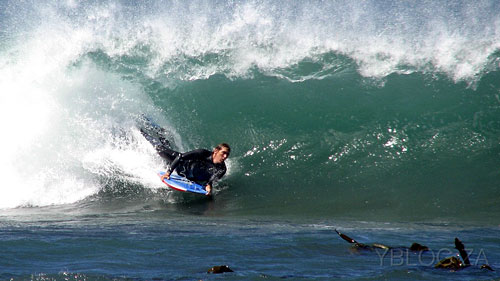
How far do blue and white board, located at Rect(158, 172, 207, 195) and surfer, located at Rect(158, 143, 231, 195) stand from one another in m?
0.07

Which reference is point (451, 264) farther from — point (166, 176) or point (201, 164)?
point (166, 176)

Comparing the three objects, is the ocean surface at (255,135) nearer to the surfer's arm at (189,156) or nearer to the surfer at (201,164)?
the surfer at (201,164)

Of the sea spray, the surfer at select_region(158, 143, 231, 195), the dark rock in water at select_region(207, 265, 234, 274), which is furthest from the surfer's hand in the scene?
the dark rock in water at select_region(207, 265, 234, 274)

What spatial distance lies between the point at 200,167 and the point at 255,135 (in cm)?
201

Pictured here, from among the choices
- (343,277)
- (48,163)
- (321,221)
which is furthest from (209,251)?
(48,163)

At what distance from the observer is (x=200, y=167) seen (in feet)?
29.3

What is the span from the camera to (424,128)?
10328mm

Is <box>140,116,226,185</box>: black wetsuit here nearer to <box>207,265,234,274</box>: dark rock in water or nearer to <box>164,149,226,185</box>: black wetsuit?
<box>164,149,226,185</box>: black wetsuit

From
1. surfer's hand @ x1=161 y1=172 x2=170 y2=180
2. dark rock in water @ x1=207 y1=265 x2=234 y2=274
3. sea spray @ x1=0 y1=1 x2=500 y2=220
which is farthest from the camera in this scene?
sea spray @ x1=0 y1=1 x2=500 y2=220

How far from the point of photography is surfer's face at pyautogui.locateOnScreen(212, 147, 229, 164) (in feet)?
27.5

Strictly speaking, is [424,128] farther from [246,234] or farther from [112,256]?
[112,256]

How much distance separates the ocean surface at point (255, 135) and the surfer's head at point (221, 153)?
2.24ft

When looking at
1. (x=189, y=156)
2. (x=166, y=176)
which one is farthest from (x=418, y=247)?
(x=166, y=176)

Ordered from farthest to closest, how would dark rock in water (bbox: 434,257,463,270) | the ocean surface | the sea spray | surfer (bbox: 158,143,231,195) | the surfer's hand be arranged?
the sea spray → the surfer's hand → surfer (bbox: 158,143,231,195) → the ocean surface → dark rock in water (bbox: 434,257,463,270)
